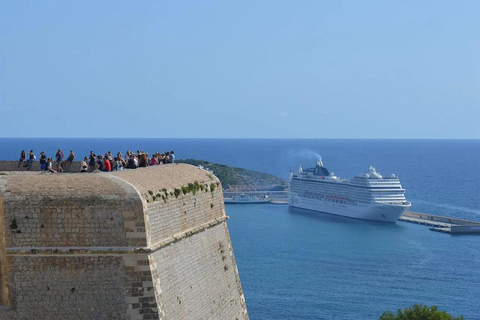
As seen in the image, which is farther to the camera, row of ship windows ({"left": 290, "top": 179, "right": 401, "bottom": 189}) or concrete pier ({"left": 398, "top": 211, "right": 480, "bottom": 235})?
row of ship windows ({"left": 290, "top": 179, "right": 401, "bottom": 189})

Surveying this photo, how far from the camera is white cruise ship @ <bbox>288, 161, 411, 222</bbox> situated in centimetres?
6562

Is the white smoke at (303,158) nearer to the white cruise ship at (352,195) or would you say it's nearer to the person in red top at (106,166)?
the white cruise ship at (352,195)

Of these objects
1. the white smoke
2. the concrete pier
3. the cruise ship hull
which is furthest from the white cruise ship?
the white smoke

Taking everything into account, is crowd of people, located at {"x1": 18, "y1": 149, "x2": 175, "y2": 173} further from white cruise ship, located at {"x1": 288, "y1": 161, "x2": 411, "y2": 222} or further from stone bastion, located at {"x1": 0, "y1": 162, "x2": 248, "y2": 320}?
white cruise ship, located at {"x1": 288, "y1": 161, "x2": 411, "y2": 222}

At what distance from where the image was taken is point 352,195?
69.4 metres

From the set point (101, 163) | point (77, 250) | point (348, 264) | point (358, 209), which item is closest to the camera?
Result: point (77, 250)

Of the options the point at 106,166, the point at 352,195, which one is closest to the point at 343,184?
the point at 352,195

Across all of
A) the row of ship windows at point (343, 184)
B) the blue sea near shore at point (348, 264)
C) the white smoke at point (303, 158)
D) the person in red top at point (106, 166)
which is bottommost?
the blue sea near shore at point (348, 264)

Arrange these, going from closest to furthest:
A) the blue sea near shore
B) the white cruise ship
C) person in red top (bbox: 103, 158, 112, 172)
→ person in red top (bbox: 103, 158, 112, 172) < the blue sea near shore < the white cruise ship

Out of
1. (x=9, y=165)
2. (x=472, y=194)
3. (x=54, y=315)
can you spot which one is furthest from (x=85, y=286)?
(x=472, y=194)

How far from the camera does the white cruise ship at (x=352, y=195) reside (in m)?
65.6

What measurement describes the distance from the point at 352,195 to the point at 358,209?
2194 millimetres

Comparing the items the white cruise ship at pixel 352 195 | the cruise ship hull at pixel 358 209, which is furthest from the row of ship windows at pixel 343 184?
the cruise ship hull at pixel 358 209

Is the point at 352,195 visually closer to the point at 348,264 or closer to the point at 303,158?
the point at 348,264
